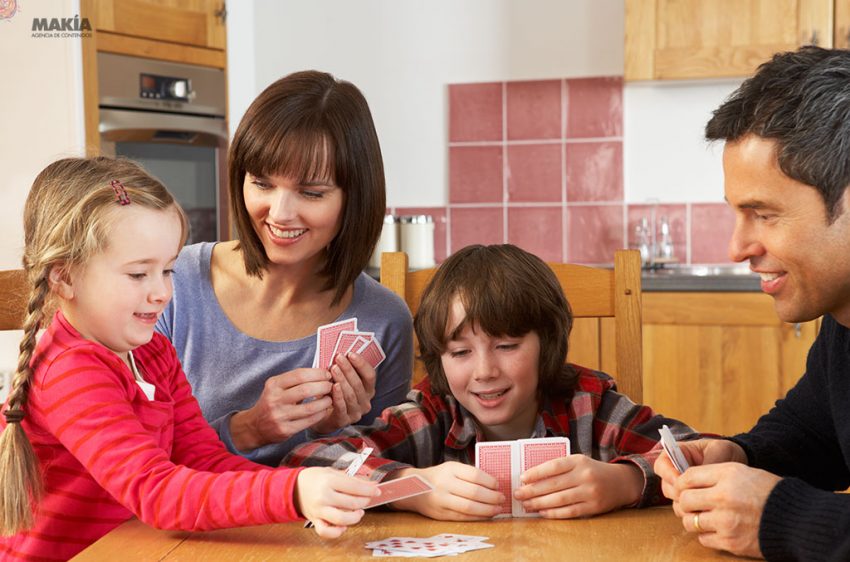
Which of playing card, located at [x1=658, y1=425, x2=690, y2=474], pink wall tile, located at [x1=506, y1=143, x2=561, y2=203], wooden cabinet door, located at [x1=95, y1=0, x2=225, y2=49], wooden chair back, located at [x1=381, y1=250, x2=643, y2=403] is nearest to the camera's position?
playing card, located at [x1=658, y1=425, x2=690, y2=474]

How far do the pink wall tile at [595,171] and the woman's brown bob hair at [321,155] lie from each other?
2410 mm

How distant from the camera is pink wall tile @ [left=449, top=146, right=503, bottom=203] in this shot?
170 inches

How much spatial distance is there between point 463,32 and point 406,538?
3.34m

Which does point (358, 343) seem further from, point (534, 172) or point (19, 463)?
point (534, 172)

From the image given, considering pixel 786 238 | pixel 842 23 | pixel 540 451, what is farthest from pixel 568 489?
pixel 842 23

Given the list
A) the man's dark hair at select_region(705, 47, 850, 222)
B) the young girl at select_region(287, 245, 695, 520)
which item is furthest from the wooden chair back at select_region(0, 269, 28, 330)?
the man's dark hair at select_region(705, 47, 850, 222)

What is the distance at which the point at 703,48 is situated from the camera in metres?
3.75

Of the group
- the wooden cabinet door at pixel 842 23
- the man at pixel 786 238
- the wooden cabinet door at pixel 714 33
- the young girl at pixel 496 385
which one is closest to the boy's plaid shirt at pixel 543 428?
the young girl at pixel 496 385

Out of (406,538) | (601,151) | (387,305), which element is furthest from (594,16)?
(406,538)

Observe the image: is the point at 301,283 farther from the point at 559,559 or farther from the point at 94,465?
the point at 559,559

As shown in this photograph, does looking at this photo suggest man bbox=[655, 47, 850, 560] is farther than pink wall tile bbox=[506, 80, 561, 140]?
No

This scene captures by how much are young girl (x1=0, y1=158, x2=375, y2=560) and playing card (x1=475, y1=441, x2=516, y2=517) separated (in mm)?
255

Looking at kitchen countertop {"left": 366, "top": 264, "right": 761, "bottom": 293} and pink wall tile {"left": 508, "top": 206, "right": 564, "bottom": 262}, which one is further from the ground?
pink wall tile {"left": 508, "top": 206, "right": 564, "bottom": 262}

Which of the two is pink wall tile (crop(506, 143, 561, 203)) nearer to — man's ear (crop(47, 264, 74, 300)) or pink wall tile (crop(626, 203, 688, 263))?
pink wall tile (crop(626, 203, 688, 263))
